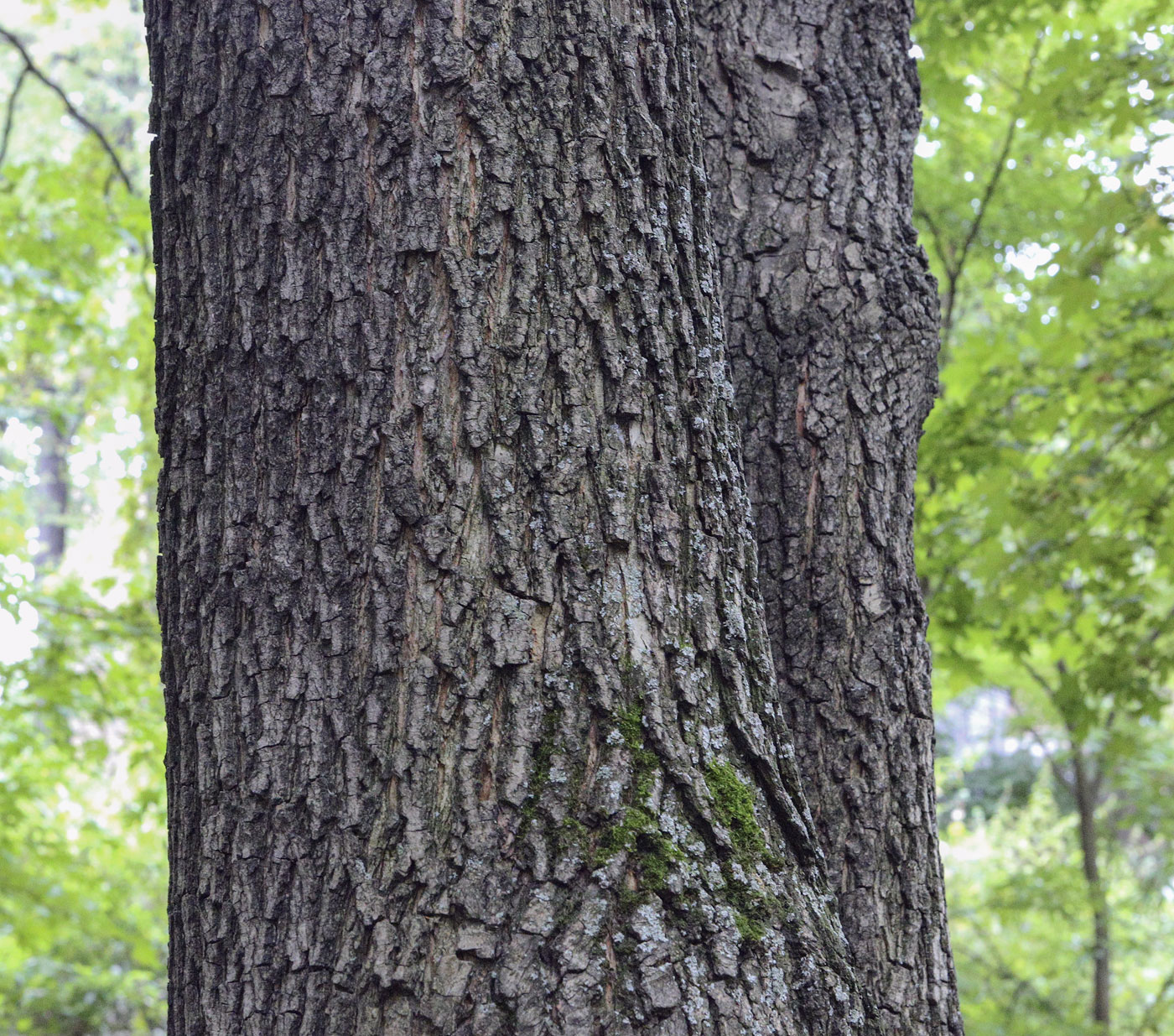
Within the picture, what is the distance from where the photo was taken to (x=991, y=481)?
3955 mm

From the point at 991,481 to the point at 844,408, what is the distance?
2.49m

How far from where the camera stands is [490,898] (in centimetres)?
105

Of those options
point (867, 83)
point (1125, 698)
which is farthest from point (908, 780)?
point (1125, 698)

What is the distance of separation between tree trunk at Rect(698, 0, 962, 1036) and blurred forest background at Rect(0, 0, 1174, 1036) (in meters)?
2.17

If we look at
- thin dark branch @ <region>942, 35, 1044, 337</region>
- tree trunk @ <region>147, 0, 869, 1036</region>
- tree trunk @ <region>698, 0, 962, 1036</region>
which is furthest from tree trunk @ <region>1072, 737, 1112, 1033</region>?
tree trunk @ <region>147, 0, 869, 1036</region>

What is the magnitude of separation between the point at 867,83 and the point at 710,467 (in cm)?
105

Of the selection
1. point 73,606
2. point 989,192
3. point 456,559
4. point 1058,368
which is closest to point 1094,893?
point 1058,368

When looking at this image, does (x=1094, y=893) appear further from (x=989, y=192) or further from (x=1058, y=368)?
(x=989, y=192)

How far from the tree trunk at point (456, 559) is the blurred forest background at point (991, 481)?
3.00 metres

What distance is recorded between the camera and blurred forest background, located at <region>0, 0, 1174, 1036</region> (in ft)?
12.4

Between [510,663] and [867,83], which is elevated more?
[867,83]

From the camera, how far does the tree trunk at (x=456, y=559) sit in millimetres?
1069

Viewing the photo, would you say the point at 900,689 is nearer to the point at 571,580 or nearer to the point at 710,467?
the point at 710,467

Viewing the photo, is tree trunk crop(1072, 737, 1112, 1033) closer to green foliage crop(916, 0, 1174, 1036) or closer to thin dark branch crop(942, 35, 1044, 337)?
green foliage crop(916, 0, 1174, 1036)
